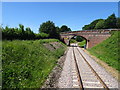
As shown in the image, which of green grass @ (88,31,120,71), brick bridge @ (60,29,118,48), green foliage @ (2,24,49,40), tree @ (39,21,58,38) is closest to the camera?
green grass @ (88,31,120,71)

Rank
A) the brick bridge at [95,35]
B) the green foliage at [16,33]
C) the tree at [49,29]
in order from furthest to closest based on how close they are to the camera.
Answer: the tree at [49,29] < the brick bridge at [95,35] < the green foliage at [16,33]

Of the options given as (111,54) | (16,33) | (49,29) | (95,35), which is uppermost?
(49,29)

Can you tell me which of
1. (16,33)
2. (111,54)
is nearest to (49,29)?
(16,33)

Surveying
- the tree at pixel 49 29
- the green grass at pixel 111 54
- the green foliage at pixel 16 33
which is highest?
the tree at pixel 49 29

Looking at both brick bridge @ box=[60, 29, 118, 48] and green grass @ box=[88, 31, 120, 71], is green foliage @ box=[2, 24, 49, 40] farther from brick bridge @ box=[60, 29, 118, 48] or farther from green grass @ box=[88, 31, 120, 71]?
brick bridge @ box=[60, 29, 118, 48]

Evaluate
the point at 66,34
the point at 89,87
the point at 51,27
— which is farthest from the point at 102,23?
the point at 89,87

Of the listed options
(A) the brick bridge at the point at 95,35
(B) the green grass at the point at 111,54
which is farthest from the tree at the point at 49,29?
(B) the green grass at the point at 111,54

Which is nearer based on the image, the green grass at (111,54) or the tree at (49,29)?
the green grass at (111,54)

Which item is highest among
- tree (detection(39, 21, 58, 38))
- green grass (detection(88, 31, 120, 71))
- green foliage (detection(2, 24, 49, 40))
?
tree (detection(39, 21, 58, 38))

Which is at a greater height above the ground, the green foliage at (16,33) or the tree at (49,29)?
the tree at (49,29)

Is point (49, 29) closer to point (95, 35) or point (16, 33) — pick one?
point (95, 35)

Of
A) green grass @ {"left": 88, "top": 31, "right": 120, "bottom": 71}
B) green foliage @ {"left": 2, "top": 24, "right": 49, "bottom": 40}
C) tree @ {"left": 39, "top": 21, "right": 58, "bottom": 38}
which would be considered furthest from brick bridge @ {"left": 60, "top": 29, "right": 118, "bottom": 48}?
green foliage @ {"left": 2, "top": 24, "right": 49, "bottom": 40}

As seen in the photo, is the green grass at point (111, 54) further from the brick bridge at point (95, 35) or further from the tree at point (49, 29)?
the tree at point (49, 29)

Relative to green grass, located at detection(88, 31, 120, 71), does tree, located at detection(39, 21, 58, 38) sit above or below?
above
